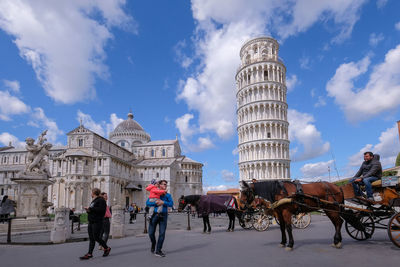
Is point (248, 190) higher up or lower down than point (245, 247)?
higher up

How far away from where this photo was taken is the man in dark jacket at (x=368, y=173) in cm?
791

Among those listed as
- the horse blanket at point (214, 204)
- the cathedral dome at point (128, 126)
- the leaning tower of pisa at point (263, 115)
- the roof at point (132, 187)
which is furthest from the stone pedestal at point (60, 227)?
the cathedral dome at point (128, 126)

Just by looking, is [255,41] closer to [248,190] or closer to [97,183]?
[97,183]

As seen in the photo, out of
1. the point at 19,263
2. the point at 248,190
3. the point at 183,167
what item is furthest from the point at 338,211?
the point at 183,167

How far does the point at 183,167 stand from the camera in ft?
252

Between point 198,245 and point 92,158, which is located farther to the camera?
point 92,158

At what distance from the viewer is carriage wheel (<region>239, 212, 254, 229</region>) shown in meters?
14.1

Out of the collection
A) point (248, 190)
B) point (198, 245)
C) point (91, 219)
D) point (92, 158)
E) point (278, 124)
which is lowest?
point (198, 245)

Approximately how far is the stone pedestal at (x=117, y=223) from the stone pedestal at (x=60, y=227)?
1.91 m

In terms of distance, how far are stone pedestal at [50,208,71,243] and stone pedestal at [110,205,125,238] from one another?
1.91 meters

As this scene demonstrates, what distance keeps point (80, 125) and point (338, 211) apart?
204ft

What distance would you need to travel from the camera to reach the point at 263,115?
5872 centimetres

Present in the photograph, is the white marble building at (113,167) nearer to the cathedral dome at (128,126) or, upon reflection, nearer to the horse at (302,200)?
the cathedral dome at (128,126)

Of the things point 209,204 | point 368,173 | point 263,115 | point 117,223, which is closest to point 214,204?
point 209,204
